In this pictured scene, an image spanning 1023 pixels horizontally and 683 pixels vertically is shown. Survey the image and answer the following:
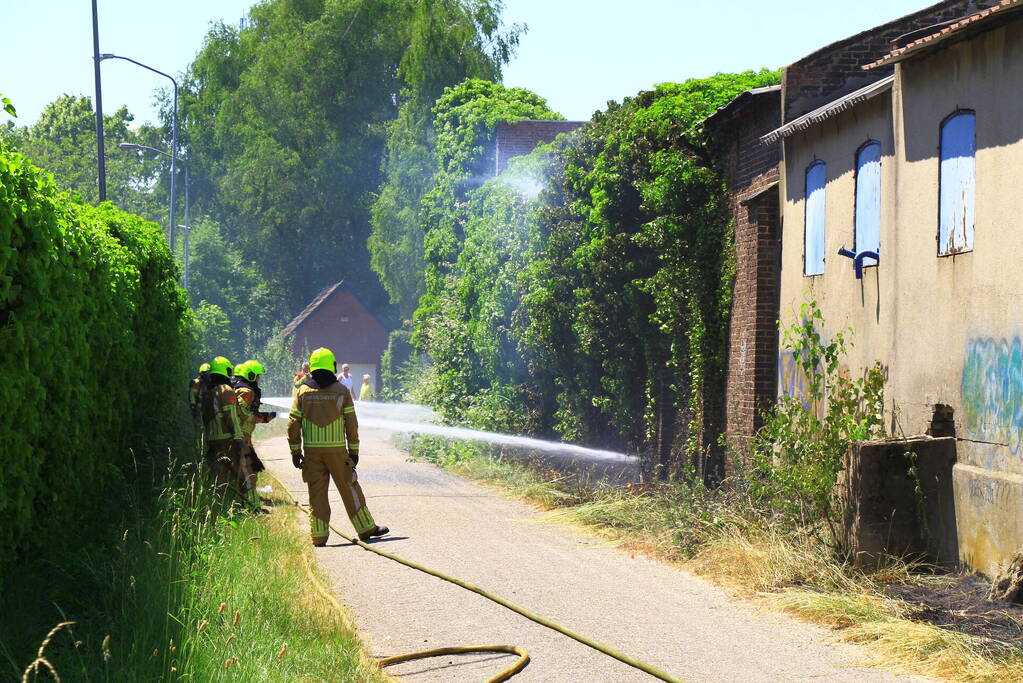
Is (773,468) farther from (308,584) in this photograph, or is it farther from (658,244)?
(658,244)

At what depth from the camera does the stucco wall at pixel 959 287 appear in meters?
9.98

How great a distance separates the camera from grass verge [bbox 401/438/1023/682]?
784cm

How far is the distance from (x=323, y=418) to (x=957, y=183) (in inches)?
247

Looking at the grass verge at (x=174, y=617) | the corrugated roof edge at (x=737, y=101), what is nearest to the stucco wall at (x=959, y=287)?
the corrugated roof edge at (x=737, y=101)

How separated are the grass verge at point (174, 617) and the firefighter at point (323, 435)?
2.66 meters

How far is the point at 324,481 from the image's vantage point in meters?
12.3

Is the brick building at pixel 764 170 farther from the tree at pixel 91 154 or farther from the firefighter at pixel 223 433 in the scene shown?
the tree at pixel 91 154

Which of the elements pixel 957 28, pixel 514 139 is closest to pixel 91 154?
pixel 514 139

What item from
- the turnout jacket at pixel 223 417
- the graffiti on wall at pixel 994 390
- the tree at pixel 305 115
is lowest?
the turnout jacket at pixel 223 417

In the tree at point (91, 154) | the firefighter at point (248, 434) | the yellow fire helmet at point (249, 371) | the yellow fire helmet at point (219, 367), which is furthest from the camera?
the tree at point (91, 154)

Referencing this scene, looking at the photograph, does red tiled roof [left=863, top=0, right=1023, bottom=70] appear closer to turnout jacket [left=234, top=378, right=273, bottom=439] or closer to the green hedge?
the green hedge

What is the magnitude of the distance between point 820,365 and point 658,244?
5103 millimetres

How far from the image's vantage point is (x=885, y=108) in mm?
12656

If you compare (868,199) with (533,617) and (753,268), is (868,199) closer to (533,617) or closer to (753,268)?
(753,268)
